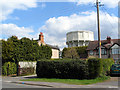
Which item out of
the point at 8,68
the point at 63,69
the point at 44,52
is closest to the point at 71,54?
the point at 44,52

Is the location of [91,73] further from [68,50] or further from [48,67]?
[68,50]

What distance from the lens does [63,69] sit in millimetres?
17266

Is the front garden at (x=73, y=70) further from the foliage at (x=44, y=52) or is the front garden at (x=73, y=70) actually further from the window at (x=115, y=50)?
the window at (x=115, y=50)

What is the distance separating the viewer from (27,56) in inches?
1013

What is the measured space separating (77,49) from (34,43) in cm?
3209

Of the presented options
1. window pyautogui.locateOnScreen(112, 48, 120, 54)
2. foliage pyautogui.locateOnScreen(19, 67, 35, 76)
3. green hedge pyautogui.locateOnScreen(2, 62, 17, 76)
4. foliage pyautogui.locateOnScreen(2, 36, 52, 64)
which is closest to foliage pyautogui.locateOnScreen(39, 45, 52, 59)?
foliage pyautogui.locateOnScreen(2, 36, 52, 64)

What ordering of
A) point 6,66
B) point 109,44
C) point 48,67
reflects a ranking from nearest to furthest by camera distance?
point 48,67, point 6,66, point 109,44

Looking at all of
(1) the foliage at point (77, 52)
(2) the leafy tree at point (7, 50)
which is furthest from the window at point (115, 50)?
(2) the leafy tree at point (7, 50)

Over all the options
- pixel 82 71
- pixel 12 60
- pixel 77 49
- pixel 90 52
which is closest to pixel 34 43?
pixel 12 60

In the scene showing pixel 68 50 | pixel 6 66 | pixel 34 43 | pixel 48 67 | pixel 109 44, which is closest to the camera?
pixel 48 67

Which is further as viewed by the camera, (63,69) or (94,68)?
(63,69)

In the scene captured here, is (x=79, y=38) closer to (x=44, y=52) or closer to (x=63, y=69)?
(x=44, y=52)

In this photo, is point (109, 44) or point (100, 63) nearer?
point (100, 63)

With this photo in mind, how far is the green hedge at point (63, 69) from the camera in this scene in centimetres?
1650
